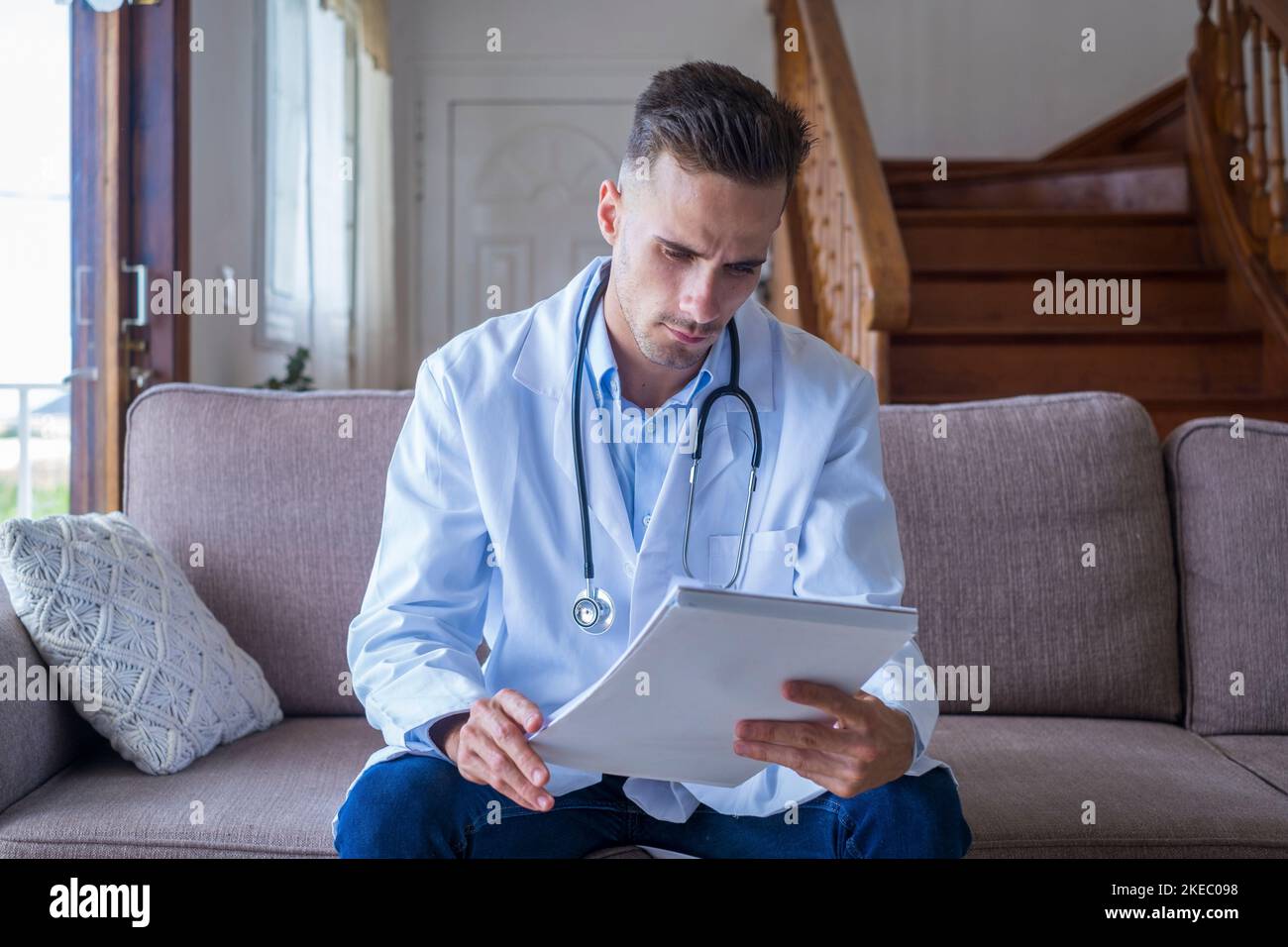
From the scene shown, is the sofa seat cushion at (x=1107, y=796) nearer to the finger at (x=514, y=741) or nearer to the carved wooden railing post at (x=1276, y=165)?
the finger at (x=514, y=741)

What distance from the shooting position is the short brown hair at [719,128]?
127 centimetres

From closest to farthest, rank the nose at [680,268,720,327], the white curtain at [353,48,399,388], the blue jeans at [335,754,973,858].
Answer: the blue jeans at [335,754,973,858], the nose at [680,268,720,327], the white curtain at [353,48,399,388]

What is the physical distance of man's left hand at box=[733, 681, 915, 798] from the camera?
1.07 metres

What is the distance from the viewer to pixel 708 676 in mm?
1011

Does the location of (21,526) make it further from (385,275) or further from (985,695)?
(385,275)

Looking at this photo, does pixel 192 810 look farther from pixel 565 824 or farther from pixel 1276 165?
A: pixel 1276 165

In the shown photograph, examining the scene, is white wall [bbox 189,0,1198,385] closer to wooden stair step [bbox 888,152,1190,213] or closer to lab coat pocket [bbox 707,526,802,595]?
wooden stair step [bbox 888,152,1190,213]

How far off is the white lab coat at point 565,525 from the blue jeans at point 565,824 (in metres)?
0.03

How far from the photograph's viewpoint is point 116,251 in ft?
9.84

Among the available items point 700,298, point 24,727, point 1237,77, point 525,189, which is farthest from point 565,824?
point 525,189

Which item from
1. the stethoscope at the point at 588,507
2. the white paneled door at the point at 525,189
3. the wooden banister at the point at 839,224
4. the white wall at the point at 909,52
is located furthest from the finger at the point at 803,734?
the white wall at the point at 909,52

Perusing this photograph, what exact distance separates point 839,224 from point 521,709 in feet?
7.98

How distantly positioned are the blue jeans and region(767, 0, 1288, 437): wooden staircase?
176 centimetres

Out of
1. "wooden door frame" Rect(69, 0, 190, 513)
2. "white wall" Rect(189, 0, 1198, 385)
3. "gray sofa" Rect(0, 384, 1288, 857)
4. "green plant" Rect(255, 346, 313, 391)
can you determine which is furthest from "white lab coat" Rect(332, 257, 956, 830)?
"white wall" Rect(189, 0, 1198, 385)
